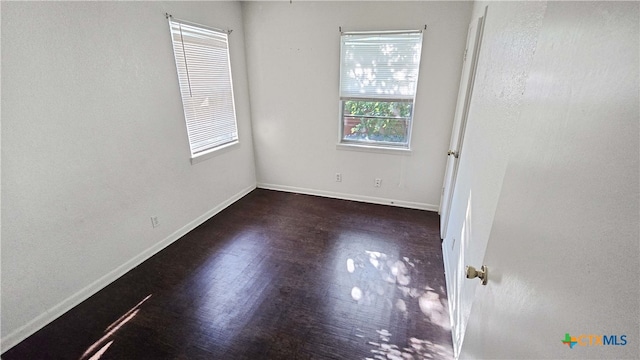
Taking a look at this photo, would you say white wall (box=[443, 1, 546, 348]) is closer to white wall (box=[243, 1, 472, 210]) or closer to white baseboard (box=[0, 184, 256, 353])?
white wall (box=[243, 1, 472, 210])

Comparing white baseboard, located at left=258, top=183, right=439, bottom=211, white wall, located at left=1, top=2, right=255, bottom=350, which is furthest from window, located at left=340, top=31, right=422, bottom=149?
white wall, located at left=1, top=2, right=255, bottom=350

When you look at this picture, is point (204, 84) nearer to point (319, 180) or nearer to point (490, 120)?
point (319, 180)

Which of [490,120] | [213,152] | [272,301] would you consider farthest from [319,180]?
[490,120]

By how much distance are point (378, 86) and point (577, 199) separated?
294cm

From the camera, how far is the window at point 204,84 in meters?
2.64

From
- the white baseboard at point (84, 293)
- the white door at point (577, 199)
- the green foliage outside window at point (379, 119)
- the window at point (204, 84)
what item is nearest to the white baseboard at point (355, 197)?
the green foliage outside window at point (379, 119)

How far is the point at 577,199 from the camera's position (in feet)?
1.50

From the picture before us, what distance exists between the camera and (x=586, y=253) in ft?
1.39

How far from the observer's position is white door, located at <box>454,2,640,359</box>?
355mm

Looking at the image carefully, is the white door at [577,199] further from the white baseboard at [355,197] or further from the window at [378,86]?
the white baseboard at [355,197]

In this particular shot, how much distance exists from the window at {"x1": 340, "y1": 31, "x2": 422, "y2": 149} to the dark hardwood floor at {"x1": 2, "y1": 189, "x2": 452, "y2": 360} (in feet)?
3.79

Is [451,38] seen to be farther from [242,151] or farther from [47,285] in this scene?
[47,285]

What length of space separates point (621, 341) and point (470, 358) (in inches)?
32.1

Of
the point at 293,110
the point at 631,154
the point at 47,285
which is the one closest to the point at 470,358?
the point at 631,154
